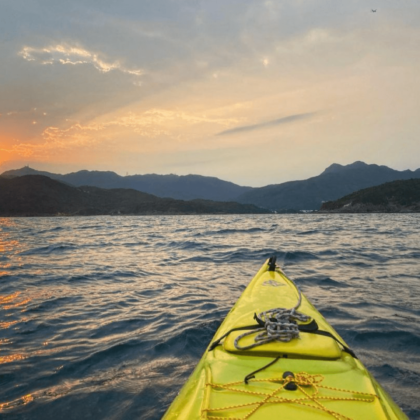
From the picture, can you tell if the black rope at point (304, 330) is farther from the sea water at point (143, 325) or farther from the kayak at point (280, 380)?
the sea water at point (143, 325)

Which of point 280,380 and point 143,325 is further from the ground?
point 280,380

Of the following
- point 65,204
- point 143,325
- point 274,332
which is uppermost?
point 65,204

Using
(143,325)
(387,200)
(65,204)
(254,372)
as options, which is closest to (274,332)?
(254,372)

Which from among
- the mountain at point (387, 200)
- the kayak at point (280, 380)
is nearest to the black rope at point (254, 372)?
the kayak at point (280, 380)

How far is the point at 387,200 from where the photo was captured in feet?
331

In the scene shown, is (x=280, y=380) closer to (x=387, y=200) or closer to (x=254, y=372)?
(x=254, y=372)

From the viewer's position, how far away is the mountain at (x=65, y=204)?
4909 inches

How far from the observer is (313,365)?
3.18m

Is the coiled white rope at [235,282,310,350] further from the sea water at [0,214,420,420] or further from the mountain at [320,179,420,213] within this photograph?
the mountain at [320,179,420,213]

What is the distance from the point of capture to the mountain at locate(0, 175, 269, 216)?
409 feet

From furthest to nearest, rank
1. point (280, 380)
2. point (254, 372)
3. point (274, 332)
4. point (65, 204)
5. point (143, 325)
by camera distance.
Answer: point (65, 204) < point (143, 325) < point (274, 332) < point (254, 372) < point (280, 380)

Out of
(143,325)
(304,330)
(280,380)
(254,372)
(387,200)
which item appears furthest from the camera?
(387,200)

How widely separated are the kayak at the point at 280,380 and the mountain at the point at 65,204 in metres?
131

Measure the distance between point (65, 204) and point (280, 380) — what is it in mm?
149396
